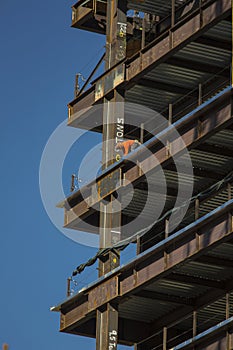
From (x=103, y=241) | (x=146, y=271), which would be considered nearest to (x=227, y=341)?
(x=146, y=271)

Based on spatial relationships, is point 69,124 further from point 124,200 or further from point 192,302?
point 192,302

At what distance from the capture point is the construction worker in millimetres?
91625

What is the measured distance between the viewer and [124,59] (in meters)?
92.9

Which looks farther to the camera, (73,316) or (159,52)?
(73,316)

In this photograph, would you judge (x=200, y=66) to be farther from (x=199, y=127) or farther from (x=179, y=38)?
(x=199, y=127)

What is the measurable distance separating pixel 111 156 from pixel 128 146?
1951 millimetres

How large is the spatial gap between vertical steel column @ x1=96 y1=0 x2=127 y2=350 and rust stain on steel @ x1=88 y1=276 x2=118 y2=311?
0.37 m

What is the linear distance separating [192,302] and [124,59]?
37.7ft

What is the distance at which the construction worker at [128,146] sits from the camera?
91625 mm

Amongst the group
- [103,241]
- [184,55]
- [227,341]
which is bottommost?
[227,341]

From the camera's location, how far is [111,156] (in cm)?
9388

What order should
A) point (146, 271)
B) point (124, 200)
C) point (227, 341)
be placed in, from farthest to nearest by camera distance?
point (124, 200) → point (146, 271) → point (227, 341)

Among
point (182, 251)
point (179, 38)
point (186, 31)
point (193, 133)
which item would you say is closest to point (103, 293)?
point (182, 251)

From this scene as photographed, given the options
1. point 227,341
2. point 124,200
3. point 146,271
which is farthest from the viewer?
point 124,200
